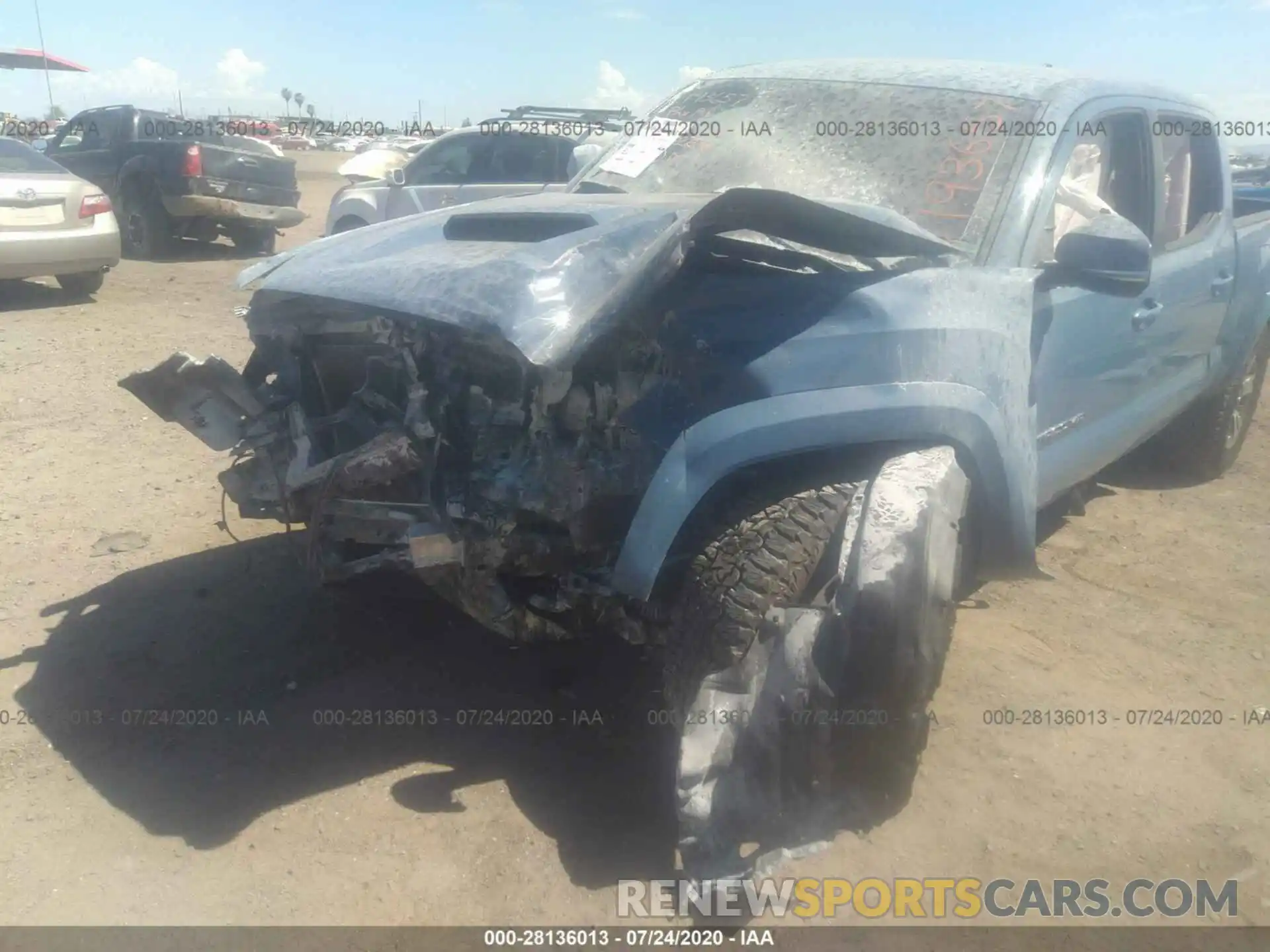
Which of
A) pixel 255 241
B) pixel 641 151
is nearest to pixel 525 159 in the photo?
pixel 255 241

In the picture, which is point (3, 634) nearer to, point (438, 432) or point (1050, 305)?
point (438, 432)

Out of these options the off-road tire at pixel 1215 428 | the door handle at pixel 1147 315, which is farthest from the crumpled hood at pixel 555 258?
the off-road tire at pixel 1215 428

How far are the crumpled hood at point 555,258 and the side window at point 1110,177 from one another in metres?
1.12

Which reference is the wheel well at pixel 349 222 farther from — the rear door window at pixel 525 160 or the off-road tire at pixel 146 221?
the off-road tire at pixel 146 221

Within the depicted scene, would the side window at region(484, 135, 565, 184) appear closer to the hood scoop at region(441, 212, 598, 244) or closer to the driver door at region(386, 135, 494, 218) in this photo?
the driver door at region(386, 135, 494, 218)

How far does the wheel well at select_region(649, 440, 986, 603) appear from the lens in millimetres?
2627

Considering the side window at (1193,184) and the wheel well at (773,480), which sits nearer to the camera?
the wheel well at (773,480)

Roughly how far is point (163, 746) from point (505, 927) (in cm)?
124

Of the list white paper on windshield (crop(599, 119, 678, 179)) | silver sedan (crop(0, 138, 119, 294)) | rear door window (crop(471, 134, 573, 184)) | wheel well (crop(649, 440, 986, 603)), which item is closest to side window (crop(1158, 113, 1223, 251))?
white paper on windshield (crop(599, 119, 678, 179))

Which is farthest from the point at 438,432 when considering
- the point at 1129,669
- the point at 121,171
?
the point at 121,171

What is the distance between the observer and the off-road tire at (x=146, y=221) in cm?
1181

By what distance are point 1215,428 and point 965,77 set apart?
8.84 feet

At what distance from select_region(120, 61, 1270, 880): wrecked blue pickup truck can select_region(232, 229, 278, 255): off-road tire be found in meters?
10.6

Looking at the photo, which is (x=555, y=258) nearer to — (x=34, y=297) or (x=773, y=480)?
(x=773, y=480)
